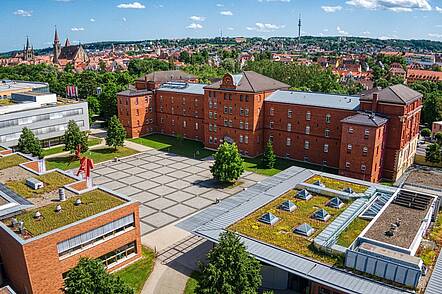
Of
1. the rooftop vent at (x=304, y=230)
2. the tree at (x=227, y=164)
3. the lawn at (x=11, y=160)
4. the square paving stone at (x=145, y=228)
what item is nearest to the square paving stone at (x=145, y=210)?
the square paving stone at (x=145, y=228)

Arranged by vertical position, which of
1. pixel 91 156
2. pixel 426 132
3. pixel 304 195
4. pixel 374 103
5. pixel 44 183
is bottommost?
pixel 91 156

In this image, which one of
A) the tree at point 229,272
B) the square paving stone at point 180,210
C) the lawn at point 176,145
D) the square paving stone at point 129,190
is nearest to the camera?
the tree at point 229,272

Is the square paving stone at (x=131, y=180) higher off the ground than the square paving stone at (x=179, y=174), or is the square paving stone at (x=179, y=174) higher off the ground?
the square paving stone at (x=179, y=174)

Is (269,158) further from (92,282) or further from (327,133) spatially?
(92,282)

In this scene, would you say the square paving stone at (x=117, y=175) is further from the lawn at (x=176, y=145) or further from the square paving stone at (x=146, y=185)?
the lawn at (x=176, y=145)

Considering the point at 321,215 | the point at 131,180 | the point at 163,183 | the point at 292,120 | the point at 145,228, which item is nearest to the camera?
the point at 321,215

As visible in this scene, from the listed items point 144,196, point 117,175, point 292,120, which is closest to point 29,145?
point 117,175

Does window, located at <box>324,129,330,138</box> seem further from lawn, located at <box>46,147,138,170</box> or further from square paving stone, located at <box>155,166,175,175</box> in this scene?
lawn, located at <box>46,147,138,170</box>
